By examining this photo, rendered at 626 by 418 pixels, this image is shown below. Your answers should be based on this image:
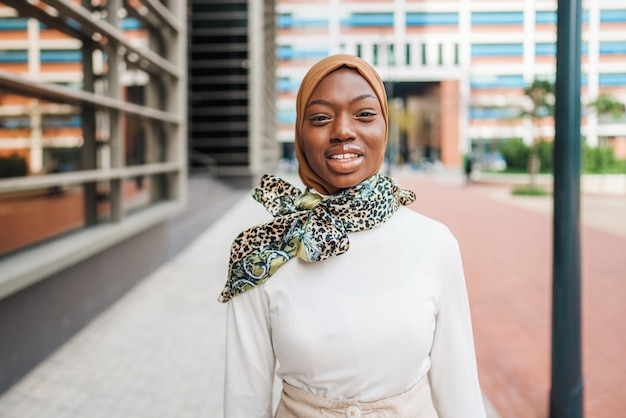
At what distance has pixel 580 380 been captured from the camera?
12.2 feet

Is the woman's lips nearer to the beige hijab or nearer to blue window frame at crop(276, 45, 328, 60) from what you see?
the beige hijab

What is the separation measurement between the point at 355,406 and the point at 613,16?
215ft

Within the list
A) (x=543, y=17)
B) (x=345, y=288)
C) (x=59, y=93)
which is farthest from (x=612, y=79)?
(x=345, y=288)

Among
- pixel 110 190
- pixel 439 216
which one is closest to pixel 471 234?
pixel 439 216

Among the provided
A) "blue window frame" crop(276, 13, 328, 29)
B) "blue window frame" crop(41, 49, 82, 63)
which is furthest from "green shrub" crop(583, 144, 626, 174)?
"blue window frame" crop(276, 13, 328, 29)

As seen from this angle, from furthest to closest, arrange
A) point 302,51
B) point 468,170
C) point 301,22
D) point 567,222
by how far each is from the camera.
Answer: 1. point 302,51
2. point 301,22
3. point 468,170
4. point 567,222

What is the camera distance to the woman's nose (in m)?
1.54

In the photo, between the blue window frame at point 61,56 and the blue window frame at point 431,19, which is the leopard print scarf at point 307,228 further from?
the blue window frame at point 431,19

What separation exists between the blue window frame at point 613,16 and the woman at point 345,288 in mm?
64239

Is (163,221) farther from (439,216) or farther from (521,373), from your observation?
(439,216)

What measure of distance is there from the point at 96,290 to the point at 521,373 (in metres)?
4.12

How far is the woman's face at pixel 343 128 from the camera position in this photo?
1.55 m

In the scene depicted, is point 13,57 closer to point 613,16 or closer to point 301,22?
point 301,22

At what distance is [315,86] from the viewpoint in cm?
156
